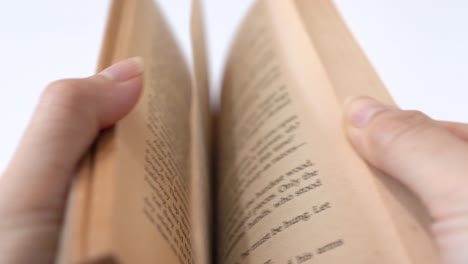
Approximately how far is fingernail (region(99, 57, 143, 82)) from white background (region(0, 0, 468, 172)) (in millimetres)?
199

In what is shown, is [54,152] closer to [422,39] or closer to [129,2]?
[129,2]

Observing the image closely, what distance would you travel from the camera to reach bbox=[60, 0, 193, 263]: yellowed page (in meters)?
0.15

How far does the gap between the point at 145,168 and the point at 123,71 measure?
0.05 meters

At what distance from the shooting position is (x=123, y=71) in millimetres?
226

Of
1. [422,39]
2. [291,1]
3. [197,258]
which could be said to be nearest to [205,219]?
[197,258]

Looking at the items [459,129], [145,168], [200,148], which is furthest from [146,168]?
[459,129]

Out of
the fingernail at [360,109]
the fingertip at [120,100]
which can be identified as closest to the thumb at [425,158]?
the fingernail at [360,109]

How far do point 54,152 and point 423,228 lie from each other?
0.17 m

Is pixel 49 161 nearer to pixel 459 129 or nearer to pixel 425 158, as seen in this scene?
pixel 425 158

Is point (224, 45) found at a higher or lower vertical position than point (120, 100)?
higher

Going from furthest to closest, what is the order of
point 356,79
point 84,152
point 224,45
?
point 224,45, point 356,79, point 84,152

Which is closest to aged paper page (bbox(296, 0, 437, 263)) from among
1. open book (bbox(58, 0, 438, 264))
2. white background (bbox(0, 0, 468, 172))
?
open book (bbox(58, 0, 438, 264))

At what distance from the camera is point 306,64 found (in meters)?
0.30

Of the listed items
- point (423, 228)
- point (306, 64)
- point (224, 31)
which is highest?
point (224, 31)
